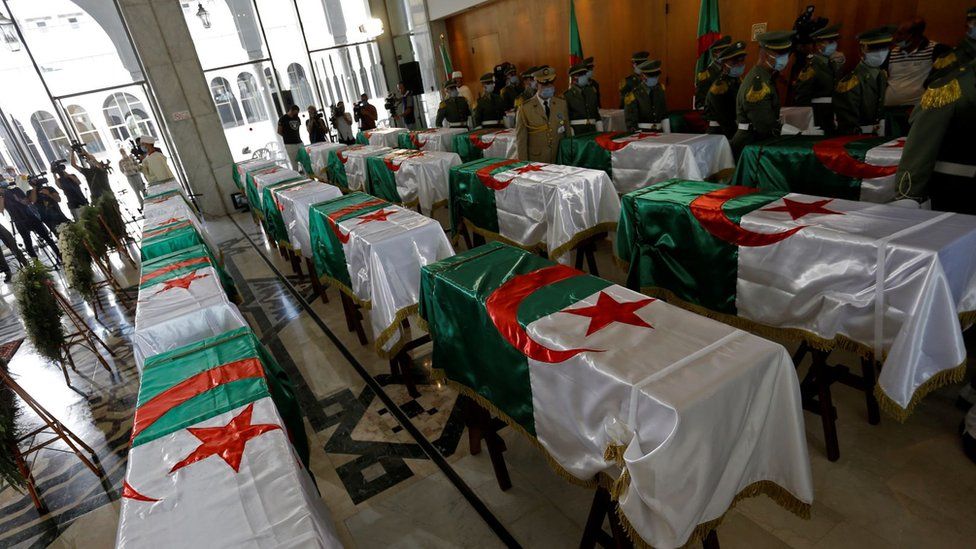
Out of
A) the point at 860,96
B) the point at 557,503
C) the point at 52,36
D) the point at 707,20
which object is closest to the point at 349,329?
the point at 557,503

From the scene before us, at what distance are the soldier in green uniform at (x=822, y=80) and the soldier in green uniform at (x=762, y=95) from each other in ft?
1.38

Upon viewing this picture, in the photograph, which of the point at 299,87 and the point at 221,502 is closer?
the point at 221,502

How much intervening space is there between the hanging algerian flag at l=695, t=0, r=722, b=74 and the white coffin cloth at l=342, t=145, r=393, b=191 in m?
4.52

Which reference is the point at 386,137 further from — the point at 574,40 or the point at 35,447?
the point at 35,447

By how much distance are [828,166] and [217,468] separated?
12.6 ft

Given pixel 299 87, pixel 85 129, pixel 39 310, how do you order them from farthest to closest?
pixel 299 87 → pixel 85 129 → pixel 39 310

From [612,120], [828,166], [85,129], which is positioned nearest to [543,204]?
[828,166]

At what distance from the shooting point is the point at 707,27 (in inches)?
254

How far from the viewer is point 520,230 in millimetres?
3988

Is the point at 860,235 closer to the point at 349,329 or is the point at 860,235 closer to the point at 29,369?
the point at 349,329

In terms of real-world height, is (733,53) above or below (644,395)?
above

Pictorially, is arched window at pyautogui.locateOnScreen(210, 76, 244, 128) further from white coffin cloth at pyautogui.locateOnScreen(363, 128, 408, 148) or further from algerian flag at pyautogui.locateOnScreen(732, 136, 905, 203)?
algerian flag at pyautogui.locateOnScreen(732, 136, 905, 203)

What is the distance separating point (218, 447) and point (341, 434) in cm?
138

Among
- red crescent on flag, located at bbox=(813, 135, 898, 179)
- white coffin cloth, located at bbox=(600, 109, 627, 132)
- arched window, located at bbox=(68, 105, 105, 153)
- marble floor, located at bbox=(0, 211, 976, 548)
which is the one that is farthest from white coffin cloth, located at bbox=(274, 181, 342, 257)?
arched window, located at bbox=(68, 105, 105, 153)
